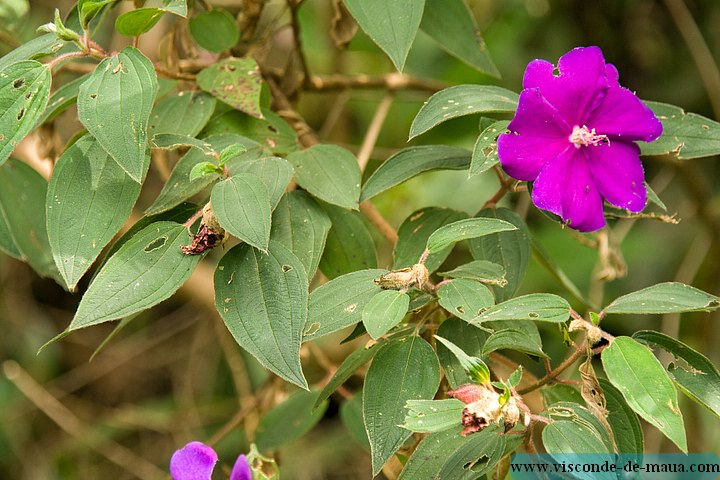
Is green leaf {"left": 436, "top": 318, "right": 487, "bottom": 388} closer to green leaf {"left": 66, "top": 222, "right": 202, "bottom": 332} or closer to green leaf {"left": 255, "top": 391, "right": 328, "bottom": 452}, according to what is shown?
green leaf {"left": 66, "top": 222, "right": 202, "bottom": 332}

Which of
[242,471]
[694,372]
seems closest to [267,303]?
[242,471]

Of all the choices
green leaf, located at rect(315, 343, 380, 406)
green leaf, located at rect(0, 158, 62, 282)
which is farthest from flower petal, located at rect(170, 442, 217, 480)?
green leaf, located at rect(0, 158, 62, 282)

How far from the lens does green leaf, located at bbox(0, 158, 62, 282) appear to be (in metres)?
1.01

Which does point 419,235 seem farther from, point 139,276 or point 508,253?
point 139,276

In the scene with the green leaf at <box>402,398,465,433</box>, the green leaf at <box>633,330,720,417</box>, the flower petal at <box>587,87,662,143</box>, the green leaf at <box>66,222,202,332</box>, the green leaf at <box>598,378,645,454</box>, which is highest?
the flower petal at <box>587,87,662,143</box>

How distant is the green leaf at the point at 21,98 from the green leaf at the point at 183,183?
134mm

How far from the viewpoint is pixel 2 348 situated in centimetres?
195

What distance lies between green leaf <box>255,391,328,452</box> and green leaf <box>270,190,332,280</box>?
39 cm

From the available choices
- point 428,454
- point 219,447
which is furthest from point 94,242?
point 219,447

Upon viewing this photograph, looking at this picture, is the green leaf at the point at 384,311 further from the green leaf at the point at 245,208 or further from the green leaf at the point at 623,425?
the green leaf at the point at 623,425

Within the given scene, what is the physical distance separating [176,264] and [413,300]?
0.22 metres

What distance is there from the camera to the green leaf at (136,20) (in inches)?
31.5

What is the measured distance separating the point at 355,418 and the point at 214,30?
0.54 metres

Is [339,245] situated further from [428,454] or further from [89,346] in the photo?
[89,346]
